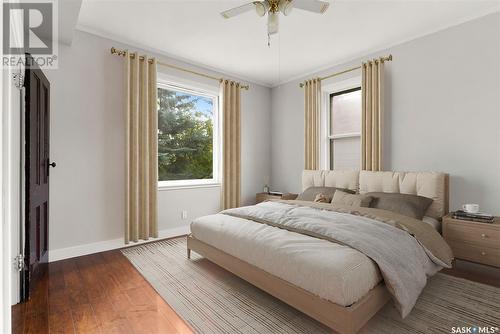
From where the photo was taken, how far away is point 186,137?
14.4 feet

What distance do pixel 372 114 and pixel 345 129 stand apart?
0.66 metres

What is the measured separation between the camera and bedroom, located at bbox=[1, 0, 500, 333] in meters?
1.92

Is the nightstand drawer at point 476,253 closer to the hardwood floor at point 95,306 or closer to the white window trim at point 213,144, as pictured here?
the hardwood floor at point 95,306

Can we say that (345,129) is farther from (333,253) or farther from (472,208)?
(333,253)

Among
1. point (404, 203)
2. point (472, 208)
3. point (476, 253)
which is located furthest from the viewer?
point (404, 203)

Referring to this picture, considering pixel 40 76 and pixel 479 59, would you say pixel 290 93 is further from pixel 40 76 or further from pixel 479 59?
pixel 40 76

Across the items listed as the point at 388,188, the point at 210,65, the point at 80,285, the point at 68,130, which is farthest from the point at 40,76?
the point at 388,188

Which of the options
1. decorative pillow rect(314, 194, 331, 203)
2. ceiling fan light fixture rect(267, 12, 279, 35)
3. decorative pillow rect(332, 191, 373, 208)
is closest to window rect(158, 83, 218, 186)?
decorative pillow rect(314, 194, 331, 203)

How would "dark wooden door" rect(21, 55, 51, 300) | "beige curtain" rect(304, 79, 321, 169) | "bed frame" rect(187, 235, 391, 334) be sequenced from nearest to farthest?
"bed frame" rect(187, 235, 391, 334), "dark wooden door" rect(21, 55, 51, 300), "beige curtain" rect(304, 79, 321, 169)

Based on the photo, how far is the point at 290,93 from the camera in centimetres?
505

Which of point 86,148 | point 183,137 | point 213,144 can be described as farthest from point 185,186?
point 86,148

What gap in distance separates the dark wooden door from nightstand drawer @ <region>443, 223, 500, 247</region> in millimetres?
4026

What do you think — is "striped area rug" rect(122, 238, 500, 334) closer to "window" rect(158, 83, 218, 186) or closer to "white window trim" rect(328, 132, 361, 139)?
"window" rect(158, 83, 218, 186)

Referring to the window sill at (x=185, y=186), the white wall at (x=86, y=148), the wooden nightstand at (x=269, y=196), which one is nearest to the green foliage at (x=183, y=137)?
the window sill at (x=185, y=186)
